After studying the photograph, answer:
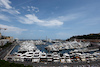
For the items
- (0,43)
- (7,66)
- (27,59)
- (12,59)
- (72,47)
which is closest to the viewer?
(7,66)

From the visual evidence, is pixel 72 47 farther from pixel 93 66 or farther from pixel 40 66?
pixel 40 66

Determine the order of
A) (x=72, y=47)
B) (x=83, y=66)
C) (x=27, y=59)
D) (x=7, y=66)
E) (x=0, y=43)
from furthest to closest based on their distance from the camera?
(x=72, y=47), (x=0, y=43), (x=27, y=59), (x=83, y=66), (x=7, y=66)

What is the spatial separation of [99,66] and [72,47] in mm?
42216

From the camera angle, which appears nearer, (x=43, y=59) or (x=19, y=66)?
(x=19, y=66)

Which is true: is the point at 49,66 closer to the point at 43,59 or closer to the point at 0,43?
the point at 43,59

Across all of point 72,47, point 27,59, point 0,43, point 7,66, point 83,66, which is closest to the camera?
point 7,66

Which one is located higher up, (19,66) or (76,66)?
(19,66)

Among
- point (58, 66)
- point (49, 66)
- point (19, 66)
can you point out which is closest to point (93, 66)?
point (58, 66)

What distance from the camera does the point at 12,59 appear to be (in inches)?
874

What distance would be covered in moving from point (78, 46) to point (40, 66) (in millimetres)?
52532

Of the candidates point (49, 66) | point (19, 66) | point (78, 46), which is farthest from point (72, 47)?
Result: point (19, 66)

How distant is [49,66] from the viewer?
17844 millimetres

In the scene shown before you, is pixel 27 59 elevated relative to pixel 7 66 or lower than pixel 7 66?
lower

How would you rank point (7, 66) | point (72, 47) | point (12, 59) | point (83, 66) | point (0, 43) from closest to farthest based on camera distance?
point (7, 66) < point (83, 66) < point (12, 59) < point (0, 43) < point (72, 47)
